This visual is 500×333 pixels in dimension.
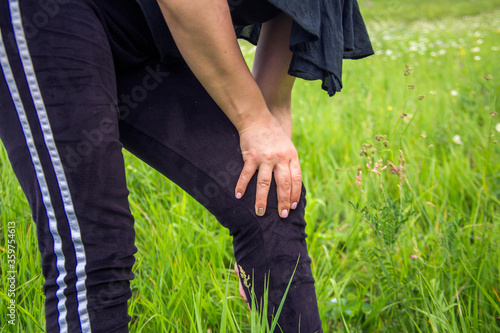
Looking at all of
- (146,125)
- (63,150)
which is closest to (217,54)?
(146,125)

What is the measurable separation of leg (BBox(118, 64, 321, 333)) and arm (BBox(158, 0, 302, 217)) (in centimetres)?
3

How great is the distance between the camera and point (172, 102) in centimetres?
84

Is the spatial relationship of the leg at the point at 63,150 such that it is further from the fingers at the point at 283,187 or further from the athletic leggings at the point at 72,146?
the fingers at the point at 283,187

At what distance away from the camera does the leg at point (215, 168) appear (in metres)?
0.82

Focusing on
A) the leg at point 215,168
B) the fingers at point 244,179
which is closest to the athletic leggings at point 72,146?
the leg at point 215,168

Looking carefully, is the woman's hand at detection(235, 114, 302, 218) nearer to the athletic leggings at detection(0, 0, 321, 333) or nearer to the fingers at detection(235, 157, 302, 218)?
the fingers at detection(235, 157, 302, 218)

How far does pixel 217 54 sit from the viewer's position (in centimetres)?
74

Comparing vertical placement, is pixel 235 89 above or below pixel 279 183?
above

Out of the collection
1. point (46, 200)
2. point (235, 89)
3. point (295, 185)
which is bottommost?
point (295, 185)

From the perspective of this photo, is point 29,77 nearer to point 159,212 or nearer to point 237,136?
point 237,136

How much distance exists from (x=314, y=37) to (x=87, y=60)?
42cm

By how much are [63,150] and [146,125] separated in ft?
0.67

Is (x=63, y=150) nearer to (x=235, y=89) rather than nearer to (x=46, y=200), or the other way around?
(x=46, y=200)

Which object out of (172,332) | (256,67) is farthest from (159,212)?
(256,67)
